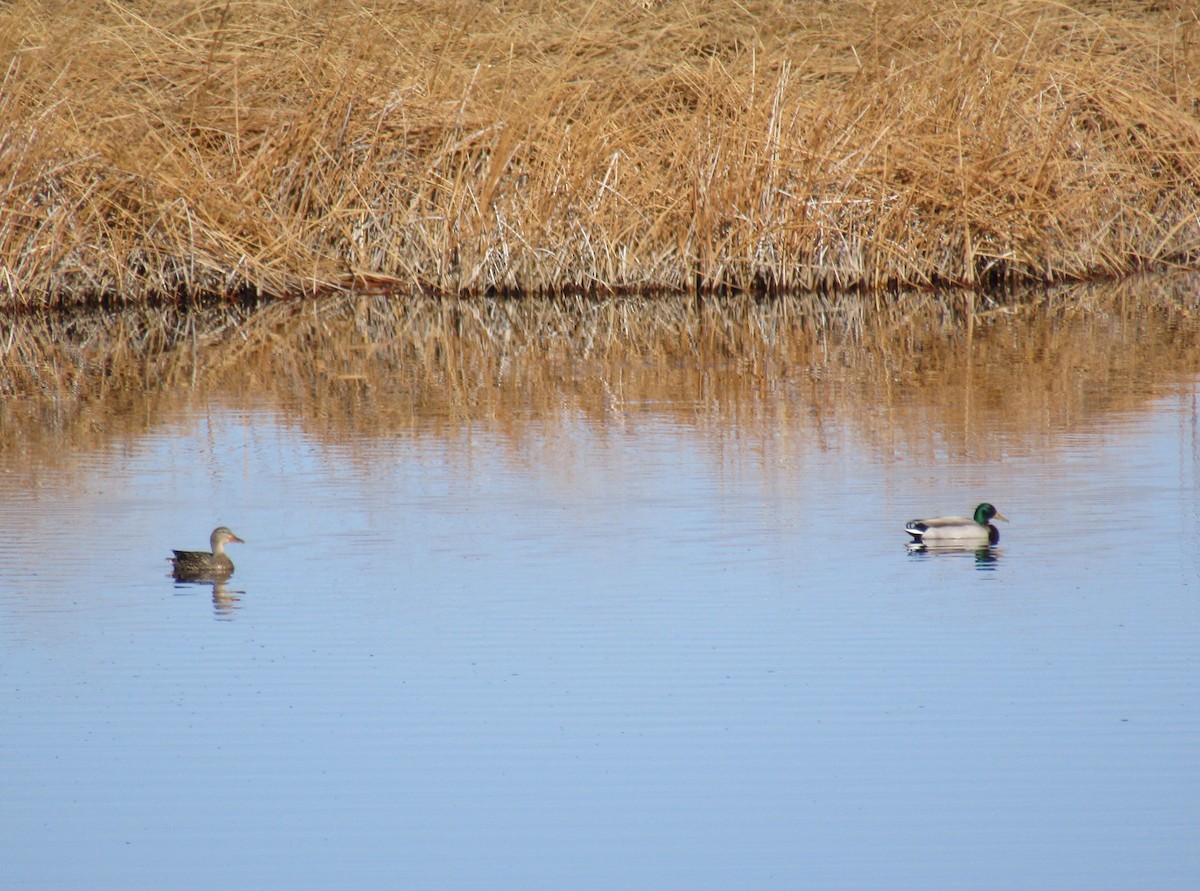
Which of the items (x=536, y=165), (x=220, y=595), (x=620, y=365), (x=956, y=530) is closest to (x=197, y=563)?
(x=220, y=595)

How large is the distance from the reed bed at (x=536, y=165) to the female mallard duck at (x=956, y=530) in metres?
8.59

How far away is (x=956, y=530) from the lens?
7.83 meters

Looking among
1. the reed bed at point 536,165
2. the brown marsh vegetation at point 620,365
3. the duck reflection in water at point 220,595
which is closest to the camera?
the duck reflection in water at point 220,595

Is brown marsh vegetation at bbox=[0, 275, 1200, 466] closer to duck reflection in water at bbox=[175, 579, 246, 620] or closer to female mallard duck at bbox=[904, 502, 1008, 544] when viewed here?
female mallard duck at bbox=[904, 502, 1008, 544]

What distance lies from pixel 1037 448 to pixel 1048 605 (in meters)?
3.27

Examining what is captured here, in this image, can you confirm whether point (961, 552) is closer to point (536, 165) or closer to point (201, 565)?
point (201, 565)

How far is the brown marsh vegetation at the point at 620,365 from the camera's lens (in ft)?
36.5

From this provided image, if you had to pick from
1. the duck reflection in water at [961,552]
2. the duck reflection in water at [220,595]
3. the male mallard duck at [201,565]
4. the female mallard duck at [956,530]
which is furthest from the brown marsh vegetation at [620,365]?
the duck reflection in water at [220,595]

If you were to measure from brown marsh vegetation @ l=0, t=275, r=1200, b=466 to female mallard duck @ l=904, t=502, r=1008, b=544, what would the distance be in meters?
1.88

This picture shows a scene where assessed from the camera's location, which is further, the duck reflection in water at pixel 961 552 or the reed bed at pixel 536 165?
the reed bed at pixel 536 165

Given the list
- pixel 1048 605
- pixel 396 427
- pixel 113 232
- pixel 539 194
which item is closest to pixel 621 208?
pixel 539 194

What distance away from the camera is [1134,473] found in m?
9.33

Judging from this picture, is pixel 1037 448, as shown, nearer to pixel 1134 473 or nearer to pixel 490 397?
pixel 1134 473

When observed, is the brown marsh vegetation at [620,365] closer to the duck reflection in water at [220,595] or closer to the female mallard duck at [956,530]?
the female mallard duck at [956,530]
